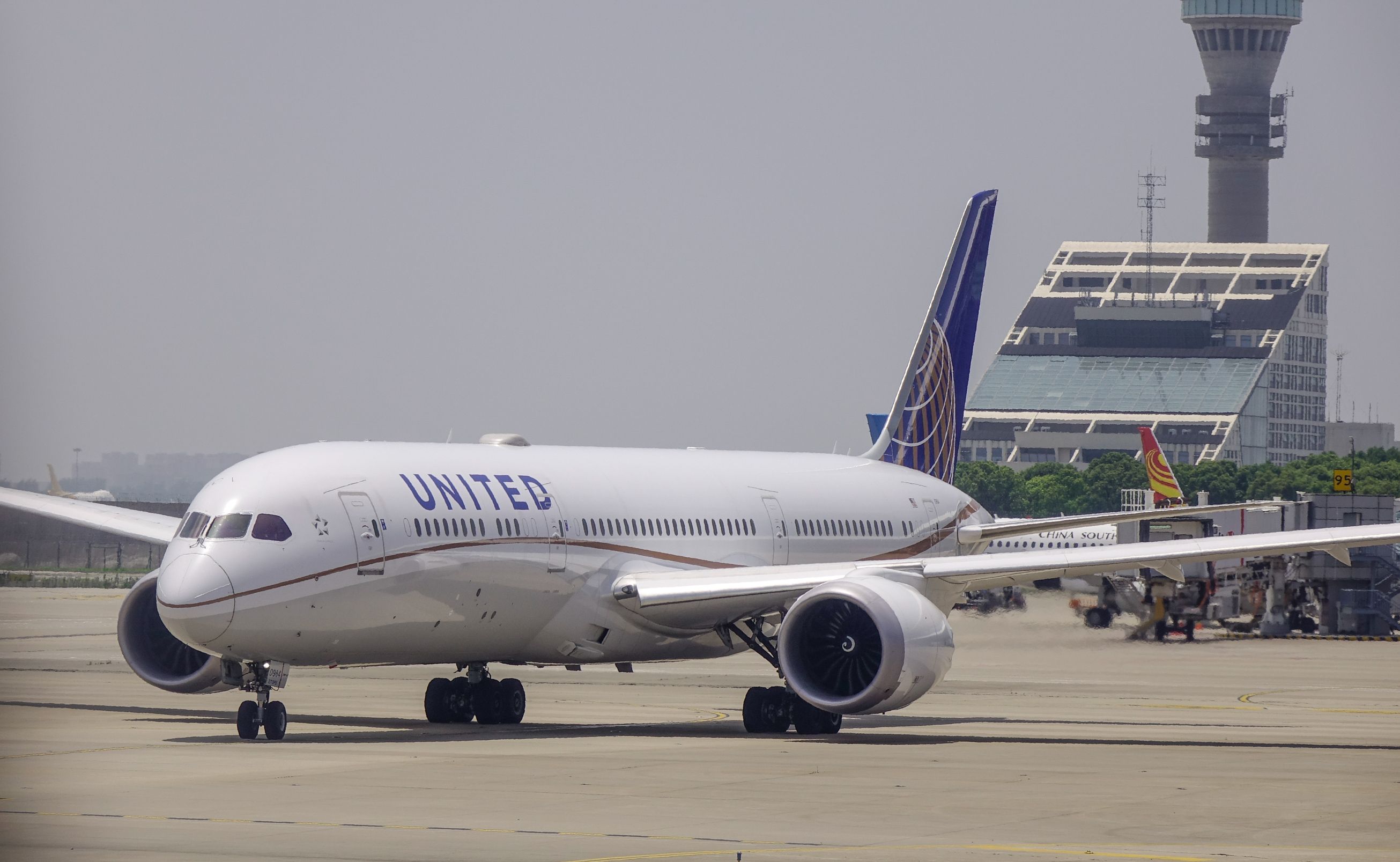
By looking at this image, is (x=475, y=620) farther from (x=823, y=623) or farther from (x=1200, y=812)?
(x=1200, y=812)

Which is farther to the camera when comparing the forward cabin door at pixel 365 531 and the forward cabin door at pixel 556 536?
the forward cabin door at pixel 556 536

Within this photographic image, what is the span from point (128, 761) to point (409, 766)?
10.4 feet

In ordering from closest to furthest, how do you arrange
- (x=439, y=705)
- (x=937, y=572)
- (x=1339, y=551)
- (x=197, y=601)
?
(x=197, y=601) < (x=1339, y=551) < (x=937, y=572) < (x=439, y=705)

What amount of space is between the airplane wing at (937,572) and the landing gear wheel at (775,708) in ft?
4.35

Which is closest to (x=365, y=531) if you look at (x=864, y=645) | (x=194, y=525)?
(x=194, y=525)

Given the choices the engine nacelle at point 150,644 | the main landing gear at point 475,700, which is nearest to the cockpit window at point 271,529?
the engine nacelle at point 150,644

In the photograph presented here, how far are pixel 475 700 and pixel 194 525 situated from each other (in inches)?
258

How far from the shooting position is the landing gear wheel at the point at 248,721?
25.3 metres

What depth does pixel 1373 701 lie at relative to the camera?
123 feet

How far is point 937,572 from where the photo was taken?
93.4ft

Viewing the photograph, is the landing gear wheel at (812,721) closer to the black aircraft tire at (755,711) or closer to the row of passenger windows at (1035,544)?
the black aircraft tire at (755,711)

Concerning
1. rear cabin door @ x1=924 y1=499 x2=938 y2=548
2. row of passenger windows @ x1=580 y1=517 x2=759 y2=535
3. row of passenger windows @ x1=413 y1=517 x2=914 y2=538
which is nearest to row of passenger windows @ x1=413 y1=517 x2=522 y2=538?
row of passenger windows @ x1=413 y1=517 x2=914 y2=538

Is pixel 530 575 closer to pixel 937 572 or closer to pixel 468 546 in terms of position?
pixel 468 546

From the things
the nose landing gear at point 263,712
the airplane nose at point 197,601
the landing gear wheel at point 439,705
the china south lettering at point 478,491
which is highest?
the china south lettering at point 478,491
